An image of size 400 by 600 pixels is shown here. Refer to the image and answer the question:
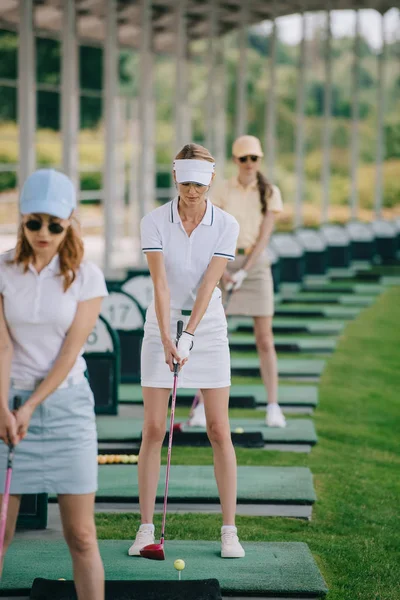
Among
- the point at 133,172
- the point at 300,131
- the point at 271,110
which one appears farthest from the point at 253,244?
the point at 300,131

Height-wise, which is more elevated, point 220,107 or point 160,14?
point 160,14

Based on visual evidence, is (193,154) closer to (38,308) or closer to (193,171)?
(193,171)

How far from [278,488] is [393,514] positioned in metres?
0.54

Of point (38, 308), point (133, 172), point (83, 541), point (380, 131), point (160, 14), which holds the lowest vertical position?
point (83, 541)

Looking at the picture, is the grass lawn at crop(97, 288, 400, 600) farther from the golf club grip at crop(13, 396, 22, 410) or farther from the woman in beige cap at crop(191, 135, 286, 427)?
the golf club grip at crop(13, 396, 22, 410)

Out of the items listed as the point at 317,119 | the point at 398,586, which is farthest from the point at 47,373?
the point at 317,119

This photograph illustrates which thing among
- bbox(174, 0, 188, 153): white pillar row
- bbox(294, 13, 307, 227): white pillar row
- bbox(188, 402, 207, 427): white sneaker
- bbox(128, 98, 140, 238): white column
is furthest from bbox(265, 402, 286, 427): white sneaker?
bbox(294, 13, 307, 227): white pillar row

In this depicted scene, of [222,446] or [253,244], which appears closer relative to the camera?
[222,446]

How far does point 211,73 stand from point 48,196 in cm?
1261

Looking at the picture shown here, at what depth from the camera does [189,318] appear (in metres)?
4.38

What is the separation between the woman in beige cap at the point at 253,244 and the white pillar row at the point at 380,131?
40.1ft

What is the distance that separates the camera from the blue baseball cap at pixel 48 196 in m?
3.21

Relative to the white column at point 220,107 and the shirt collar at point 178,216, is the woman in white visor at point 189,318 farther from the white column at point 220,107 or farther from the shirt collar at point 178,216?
the white column at point 220,107

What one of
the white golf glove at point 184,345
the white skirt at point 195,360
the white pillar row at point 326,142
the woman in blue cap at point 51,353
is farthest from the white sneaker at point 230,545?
the white pillar row at point 326,142
